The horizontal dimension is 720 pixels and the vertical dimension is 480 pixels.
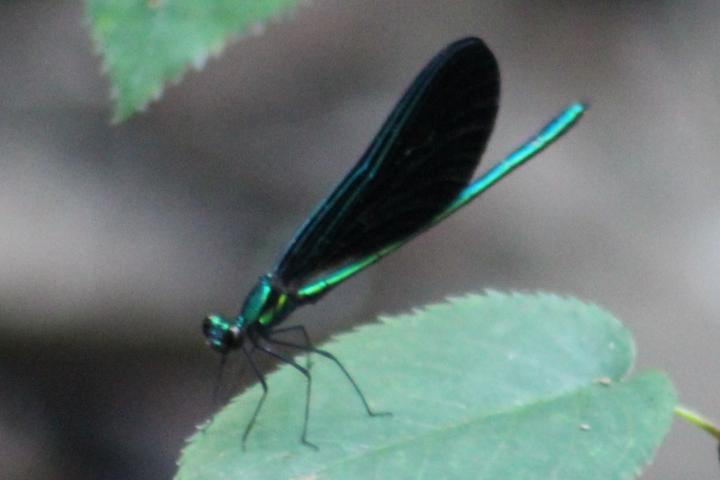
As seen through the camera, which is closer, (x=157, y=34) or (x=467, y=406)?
(x=157, y=34)

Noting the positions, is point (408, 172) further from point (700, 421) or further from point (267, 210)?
point (267, 210)

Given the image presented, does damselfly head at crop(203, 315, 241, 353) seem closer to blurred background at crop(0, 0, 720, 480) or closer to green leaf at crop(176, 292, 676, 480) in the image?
green leaf at crop(176, 292, 676, 480)

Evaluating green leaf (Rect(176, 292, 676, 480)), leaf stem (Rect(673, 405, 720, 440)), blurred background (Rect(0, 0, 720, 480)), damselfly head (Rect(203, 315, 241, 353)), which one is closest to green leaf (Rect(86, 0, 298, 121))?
green leaf (Rect(176, 292, 676, 480))

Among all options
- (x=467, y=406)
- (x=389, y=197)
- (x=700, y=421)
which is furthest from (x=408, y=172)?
(x=700, y=421)

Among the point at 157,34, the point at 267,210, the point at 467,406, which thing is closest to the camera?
the point at 157,34

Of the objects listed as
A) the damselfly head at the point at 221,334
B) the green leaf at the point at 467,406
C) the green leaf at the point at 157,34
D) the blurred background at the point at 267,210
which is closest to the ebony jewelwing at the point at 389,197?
the damselfly head at the point at 221,334
